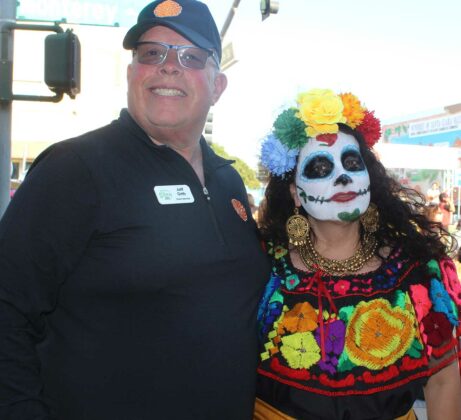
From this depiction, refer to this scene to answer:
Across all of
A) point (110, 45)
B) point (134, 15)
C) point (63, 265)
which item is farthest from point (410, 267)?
point (110, 45)

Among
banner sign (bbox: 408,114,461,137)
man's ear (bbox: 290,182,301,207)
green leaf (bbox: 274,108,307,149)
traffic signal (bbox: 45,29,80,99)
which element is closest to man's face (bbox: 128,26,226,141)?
green leaf (bbox: 274,108,307,149)

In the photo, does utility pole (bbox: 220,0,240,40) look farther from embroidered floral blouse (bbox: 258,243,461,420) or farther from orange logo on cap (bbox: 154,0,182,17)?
embroidered floral blouse (bbox: 258,243,461,420)

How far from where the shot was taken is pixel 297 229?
2480mm

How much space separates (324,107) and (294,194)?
0.41 m

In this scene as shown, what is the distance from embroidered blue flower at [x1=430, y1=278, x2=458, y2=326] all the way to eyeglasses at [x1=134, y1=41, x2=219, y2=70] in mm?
1268

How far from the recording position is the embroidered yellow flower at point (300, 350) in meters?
2.18

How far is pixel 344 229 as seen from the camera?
2430 millimetres

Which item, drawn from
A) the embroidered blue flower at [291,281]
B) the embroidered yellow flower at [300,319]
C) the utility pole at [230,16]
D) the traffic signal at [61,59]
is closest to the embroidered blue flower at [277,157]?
the embroidered blue flower at [291,281]

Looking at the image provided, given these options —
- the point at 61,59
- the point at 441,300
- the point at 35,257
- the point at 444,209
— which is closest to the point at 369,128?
the point at 441,300

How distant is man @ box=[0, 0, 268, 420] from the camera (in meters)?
1.66

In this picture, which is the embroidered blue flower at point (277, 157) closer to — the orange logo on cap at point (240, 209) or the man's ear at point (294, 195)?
the man's ear at point (294, 195)

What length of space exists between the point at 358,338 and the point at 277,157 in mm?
853

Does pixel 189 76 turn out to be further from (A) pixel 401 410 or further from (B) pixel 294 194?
(A) pixel 401 410

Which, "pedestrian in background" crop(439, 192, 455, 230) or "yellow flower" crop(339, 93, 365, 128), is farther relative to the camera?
"pedestrian in background" crop(439, 192, 455, 230)
